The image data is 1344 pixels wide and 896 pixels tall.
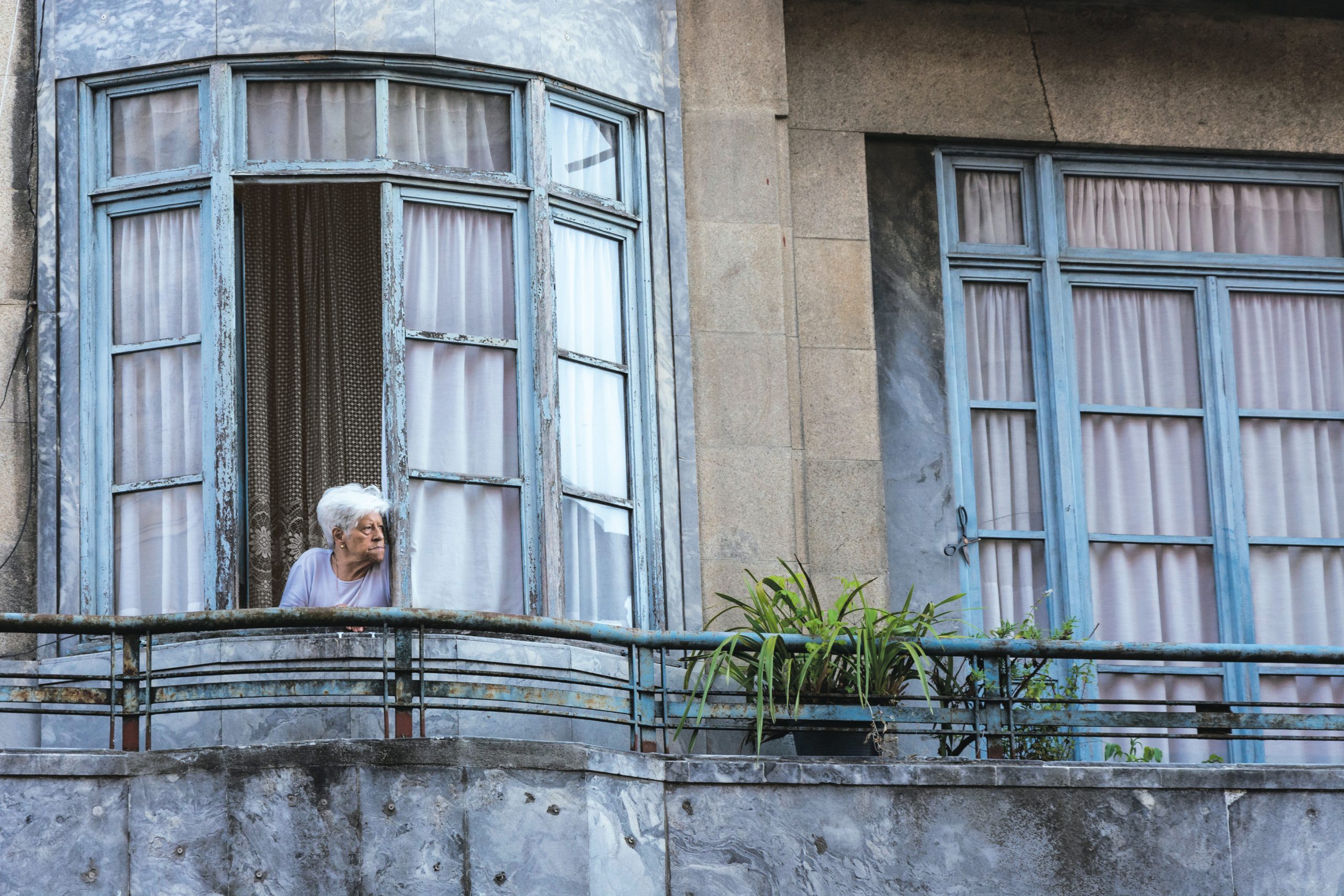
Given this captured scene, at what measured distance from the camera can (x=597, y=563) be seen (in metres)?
9.70

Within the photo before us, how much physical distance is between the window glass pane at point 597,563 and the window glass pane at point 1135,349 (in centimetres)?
278

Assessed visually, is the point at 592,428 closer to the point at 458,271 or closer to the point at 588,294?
the point at 588,294

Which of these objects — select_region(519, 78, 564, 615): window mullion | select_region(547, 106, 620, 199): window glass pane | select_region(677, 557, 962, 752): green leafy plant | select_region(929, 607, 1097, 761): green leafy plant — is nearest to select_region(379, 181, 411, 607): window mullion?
select_region(519, 78, 564, 615): window mullion

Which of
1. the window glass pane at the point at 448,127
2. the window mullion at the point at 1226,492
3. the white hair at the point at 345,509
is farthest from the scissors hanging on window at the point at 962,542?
the white hair at the point at 345,509

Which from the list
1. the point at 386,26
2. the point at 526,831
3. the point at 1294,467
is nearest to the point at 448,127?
the point at 386,26

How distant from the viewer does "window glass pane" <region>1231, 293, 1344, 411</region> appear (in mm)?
11375

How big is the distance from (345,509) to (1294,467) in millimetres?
5059

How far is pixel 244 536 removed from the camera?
9.38 m

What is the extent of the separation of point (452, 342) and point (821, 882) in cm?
295

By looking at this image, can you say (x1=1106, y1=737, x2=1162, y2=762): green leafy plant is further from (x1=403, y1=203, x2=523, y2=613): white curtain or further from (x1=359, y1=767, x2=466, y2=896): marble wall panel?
(x1=359, y1=767, x2=466, y2=896): marble wall panel

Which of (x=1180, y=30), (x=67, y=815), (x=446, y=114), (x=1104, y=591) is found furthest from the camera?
(x=1180, y=30)

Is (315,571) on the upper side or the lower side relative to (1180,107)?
lower

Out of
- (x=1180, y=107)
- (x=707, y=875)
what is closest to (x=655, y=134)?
(x=1180, y=107)

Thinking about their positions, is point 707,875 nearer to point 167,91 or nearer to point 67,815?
point 67,815
